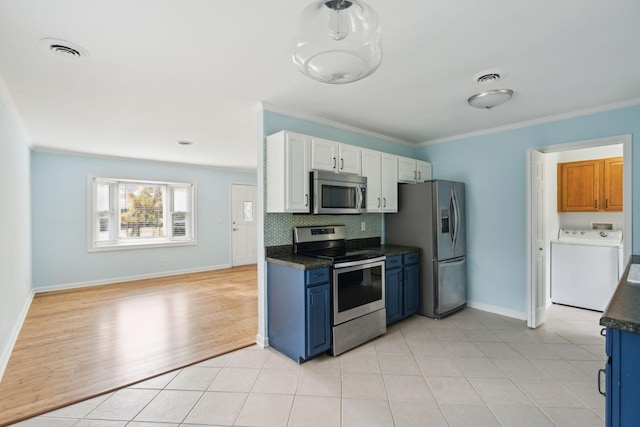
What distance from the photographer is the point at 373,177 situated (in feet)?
12.2

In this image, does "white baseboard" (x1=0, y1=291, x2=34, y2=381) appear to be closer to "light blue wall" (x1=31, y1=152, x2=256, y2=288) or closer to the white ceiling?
"light blue wall" (x1=31, y1=152, x2=256, y2=288)

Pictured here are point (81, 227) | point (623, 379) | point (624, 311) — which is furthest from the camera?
point (81, 227)

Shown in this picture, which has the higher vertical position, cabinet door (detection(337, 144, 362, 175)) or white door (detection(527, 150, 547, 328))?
cabinet door (detection(337, 144, 362, 175))

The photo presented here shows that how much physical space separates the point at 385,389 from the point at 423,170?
3045 mm

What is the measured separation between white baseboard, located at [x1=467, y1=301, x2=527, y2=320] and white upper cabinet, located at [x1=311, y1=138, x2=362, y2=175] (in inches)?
94.9

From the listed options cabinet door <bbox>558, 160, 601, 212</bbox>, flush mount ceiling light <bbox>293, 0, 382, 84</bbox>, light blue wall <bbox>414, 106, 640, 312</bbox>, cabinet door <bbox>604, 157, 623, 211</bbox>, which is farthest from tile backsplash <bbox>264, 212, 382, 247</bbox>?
cabinet door <bbox>604, 157, 623, 211</bbox>

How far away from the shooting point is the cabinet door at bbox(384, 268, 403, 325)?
3.46 m

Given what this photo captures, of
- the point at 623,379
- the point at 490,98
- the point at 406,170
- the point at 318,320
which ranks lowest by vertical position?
the point at 318,320

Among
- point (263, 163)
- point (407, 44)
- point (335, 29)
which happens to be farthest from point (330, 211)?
point (335, 29)

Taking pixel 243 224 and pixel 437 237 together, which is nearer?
pixel 437 237

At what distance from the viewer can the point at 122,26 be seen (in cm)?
179

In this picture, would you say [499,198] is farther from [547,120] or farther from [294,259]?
[294,259]

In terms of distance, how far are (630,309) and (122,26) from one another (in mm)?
2881

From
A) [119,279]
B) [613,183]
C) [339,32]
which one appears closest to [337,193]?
[339,32]
